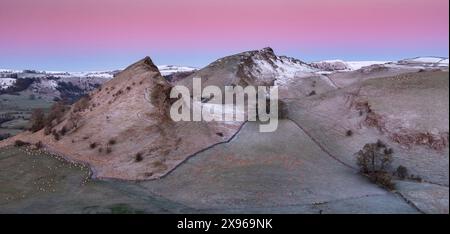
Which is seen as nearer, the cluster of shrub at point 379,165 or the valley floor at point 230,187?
the valley floor at point 230,187

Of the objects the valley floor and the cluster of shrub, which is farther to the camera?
the cluster of shrub

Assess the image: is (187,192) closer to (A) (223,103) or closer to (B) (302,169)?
(B) (302,169)

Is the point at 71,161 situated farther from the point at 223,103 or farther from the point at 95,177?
the point at 223,103

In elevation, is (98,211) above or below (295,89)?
below

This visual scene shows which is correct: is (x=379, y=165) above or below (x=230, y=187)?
above

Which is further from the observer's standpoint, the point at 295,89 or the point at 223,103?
the point at 295,89

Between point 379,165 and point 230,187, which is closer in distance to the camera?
point 230,187

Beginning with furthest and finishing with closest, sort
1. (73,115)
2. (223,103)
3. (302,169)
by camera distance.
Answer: (223,103) → (73,115) → (302,169)
